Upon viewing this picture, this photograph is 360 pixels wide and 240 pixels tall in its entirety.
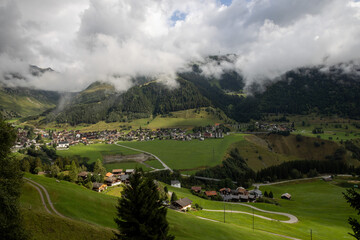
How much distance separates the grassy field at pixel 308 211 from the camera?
172 feet

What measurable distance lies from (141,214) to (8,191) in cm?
1396

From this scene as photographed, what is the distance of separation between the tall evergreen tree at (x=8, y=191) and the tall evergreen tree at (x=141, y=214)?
9451 millimetres

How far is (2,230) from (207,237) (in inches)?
1110

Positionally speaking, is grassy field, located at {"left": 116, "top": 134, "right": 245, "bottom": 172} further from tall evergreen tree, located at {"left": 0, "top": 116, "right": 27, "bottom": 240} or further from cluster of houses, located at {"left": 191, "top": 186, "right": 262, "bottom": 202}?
tall evergreen tree, located at {"left": 0, "top": 116, "right": 27, "bottom": 240}

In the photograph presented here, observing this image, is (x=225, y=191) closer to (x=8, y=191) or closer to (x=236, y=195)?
(x=236, y=195)

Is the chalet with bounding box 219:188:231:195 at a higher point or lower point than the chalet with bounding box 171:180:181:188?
lower

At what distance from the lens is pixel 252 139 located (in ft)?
598

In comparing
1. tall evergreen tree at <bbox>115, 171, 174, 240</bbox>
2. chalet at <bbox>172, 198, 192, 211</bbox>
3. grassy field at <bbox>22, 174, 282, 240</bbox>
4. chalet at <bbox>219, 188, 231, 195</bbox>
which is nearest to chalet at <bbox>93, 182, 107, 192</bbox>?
chalet at <bbox>172, 198, 192, 211</bbox>

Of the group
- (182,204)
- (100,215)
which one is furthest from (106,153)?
(100,215)

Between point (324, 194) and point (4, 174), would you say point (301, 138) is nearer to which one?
point (324, 194)

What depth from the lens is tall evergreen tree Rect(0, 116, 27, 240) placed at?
17609mm

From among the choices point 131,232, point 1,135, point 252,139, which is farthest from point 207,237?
point 252,139

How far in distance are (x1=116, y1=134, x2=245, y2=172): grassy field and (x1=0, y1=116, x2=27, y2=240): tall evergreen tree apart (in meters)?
102

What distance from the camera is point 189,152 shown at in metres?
144
